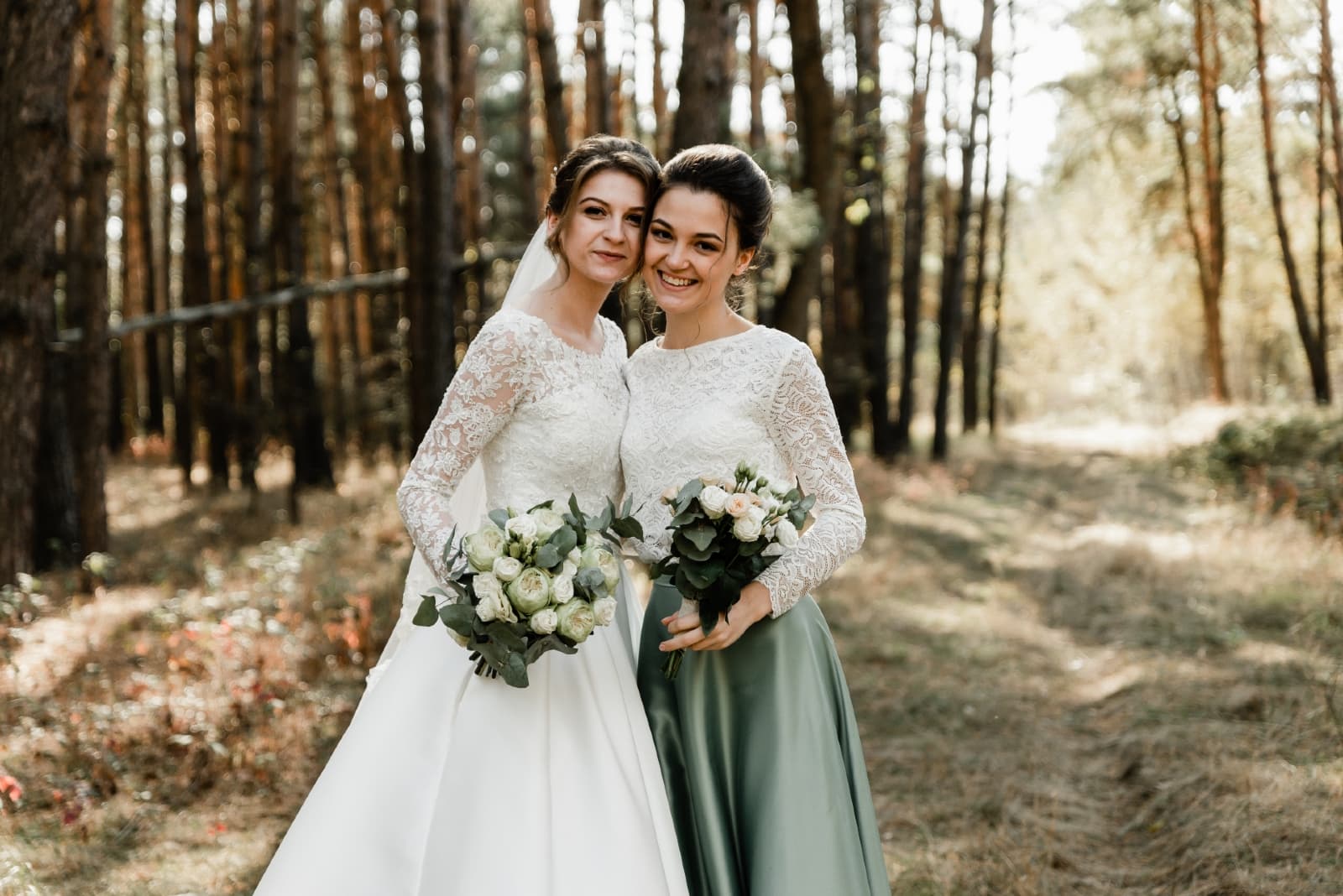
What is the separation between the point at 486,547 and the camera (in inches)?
100

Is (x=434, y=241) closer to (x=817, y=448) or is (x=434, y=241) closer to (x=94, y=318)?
(x=94, y=318)

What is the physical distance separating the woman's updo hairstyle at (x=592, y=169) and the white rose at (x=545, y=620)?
126cm

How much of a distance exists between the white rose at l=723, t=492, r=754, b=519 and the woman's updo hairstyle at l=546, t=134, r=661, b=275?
1093mm

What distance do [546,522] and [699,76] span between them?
482 centimetres

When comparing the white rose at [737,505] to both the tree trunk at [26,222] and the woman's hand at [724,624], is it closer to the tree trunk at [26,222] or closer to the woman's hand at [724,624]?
the woman's hand at [724,624]

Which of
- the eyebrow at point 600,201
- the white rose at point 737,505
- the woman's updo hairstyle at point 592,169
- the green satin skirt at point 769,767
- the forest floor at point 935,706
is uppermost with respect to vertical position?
the woman's updo hairstyle at point 592,169

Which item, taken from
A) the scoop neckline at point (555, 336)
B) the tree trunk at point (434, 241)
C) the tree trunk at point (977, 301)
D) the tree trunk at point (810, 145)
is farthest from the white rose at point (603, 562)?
the tree trunk at point (977, 301)

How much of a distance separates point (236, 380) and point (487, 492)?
48.1ft

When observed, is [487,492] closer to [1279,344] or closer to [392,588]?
[392,588]

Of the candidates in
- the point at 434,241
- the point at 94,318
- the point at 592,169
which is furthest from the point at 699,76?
the point at 94,318

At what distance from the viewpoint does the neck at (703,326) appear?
10.7 feet

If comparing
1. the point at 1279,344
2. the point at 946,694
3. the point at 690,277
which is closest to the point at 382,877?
the point at 690,277

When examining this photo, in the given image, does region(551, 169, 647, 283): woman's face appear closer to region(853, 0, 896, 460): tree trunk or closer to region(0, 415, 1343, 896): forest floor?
region(0, 415, 1343, 896): forest floor

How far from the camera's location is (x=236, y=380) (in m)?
16.6
